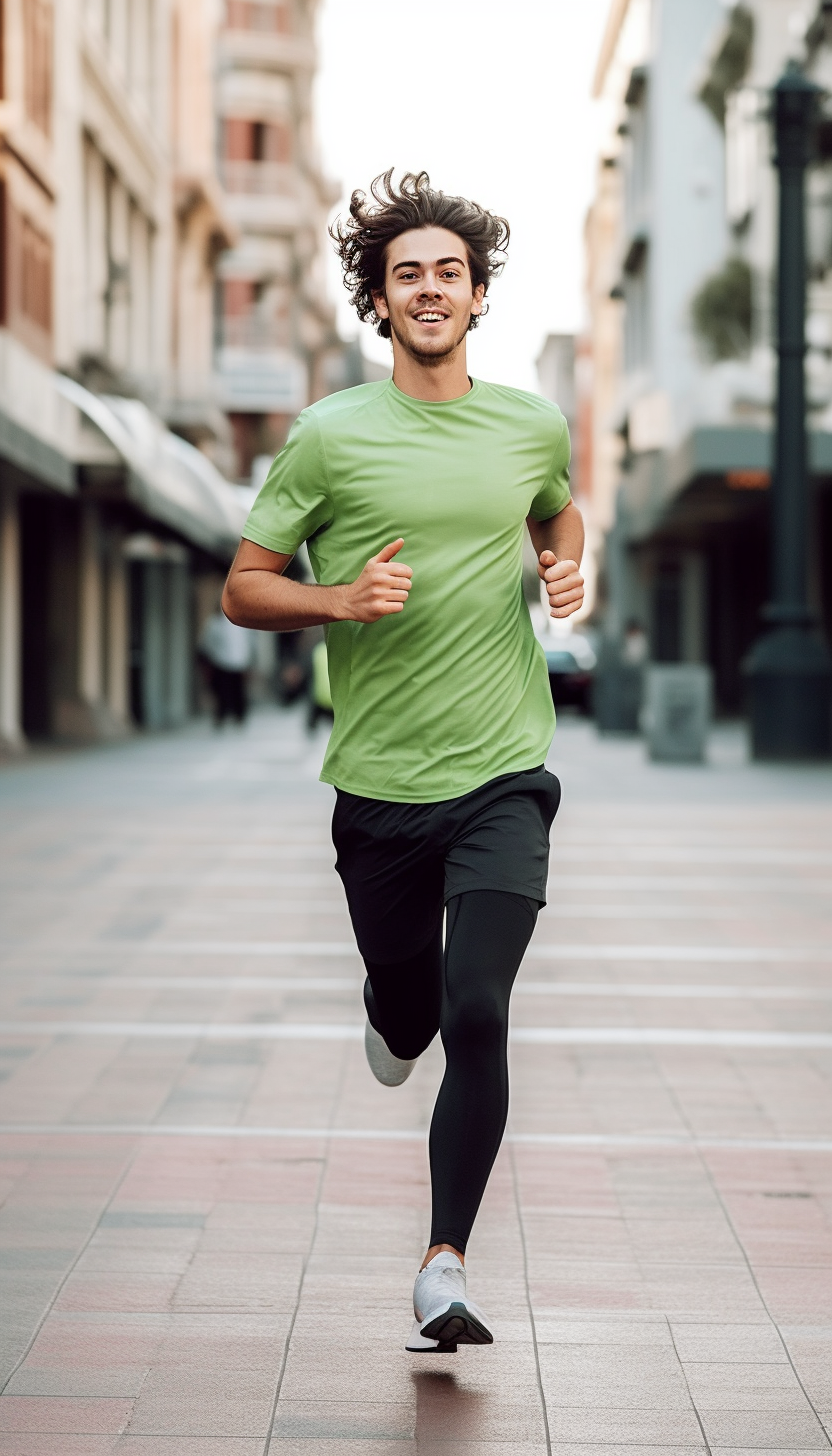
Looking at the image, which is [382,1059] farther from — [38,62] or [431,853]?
[38,62]

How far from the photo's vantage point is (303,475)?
4027 mm

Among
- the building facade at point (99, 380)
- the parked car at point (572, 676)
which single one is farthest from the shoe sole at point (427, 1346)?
the parked car at point (572, 676)

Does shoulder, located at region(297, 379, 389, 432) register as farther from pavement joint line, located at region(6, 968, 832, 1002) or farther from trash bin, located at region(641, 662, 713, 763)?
trash bin, located at region(641, 662, 713, 763)

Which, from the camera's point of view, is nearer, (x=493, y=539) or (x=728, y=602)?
(x=493, y=539)

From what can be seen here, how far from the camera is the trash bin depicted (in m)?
22.0

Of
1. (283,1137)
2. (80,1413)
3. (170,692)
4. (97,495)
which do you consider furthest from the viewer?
(170,692)

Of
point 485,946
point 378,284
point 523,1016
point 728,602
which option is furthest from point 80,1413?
point 728,602

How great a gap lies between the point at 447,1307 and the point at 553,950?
536 cm

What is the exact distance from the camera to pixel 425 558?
4008mm

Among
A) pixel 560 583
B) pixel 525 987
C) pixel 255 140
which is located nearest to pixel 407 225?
pixel 560 583

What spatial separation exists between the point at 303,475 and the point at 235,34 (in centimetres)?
7082

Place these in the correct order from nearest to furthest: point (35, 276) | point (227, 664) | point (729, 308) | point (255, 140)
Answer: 1. point (35, 276)
2. point (227, 664)
3. point (729, 308)
4. point (255, 140)

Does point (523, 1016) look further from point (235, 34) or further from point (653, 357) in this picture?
point (235, 34)

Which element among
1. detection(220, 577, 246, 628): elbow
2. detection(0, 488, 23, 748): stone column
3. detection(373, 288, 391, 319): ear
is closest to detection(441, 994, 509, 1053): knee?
detection(220, 577, 246, 628): elbow
